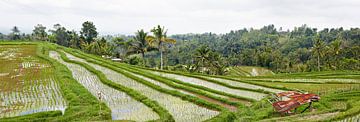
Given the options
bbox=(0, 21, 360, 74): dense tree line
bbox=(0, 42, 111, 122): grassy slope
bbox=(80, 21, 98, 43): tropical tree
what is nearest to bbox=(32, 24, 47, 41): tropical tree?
bbox=(0, 21, 360, 74): dense tree line

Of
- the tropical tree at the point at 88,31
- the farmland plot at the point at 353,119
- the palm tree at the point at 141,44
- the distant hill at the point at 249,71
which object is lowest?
the distant hill at the point at 249,71

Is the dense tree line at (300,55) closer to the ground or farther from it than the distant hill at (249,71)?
farther from it

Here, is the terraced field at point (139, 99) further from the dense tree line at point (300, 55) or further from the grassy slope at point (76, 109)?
the dense tree line at point (300, 55)

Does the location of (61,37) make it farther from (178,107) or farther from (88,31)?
(178,107)

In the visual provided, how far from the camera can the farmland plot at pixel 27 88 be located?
1104 cm

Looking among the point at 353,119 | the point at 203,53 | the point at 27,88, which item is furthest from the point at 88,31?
the point at 353,119

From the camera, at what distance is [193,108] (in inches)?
461

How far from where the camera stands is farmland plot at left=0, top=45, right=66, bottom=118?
11039mm

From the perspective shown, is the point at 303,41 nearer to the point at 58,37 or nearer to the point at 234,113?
the point at 58,37

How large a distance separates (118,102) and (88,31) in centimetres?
4121

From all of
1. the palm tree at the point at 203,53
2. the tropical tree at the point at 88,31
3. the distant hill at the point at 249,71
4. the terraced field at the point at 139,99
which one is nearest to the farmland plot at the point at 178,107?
the terraced field at the point at 139,99

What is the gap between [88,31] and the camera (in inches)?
1996

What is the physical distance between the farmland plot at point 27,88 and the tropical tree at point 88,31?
27.0 m

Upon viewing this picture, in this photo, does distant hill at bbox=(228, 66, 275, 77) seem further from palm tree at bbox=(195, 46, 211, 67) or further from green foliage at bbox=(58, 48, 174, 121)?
green foliage at bbox=(58, 48, 174, 121)
